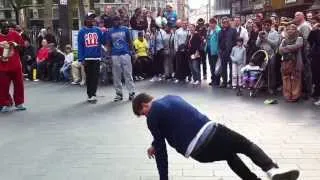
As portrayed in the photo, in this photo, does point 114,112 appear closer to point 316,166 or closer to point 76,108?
point 76,108

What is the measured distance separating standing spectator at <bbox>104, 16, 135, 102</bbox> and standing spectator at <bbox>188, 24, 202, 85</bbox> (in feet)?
11.9

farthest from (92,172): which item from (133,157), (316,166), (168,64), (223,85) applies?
(168,64)

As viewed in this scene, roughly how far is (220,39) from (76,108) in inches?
196

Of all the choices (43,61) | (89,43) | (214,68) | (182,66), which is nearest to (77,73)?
(43,61)

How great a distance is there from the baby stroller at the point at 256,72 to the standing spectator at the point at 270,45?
11 cm

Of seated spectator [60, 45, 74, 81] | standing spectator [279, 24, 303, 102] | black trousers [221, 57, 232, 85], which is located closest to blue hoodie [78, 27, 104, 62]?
black trousers [221, 57, 232, 85]

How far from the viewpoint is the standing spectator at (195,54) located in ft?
56.4

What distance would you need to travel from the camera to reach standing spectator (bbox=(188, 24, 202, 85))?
17203 millimetres

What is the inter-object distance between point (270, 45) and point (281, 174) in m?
9.66

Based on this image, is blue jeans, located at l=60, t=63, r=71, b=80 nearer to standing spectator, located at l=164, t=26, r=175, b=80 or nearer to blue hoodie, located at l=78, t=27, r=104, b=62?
standing spectator, located at l=164, t=26, r=175, b=80

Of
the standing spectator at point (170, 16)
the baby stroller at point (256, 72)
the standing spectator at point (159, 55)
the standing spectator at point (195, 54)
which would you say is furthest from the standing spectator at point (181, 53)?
the baby stroller at point (256, 72)

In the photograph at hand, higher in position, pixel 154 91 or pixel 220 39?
pixel 220 39

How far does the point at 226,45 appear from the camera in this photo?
624 inches

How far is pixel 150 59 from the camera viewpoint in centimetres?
1909
